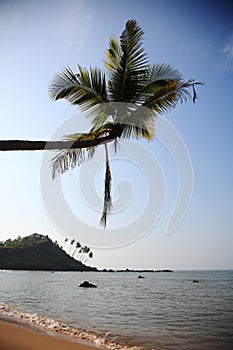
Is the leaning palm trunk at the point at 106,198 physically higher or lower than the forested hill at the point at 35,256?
higher

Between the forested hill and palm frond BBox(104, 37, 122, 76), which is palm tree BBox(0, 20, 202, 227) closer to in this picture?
palm frond BBox(104, 37, 122, 76)

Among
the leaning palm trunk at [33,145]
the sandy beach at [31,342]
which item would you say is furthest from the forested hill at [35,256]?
the leaning palm trunk at [33,145]

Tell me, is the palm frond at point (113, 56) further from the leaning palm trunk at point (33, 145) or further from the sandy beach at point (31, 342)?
the sandy beach at point (31, 342)

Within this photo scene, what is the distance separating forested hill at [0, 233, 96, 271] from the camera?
462ft

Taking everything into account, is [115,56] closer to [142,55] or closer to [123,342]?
[142,55]

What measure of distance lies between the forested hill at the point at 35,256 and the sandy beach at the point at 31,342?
142336 millimetres

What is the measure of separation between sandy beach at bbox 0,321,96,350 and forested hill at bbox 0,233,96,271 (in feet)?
467

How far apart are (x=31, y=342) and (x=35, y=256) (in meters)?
152

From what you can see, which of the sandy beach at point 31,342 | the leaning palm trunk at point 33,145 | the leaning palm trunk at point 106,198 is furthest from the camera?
the leaning palm trunk at point 106,198

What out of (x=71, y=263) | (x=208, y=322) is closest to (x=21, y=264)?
(x=71, y=263)

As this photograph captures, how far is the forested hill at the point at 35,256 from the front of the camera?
141m

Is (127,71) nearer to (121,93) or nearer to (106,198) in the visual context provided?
(121,93)

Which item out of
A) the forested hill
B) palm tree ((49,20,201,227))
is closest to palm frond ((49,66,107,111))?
palm tree ((49,20,201,227))

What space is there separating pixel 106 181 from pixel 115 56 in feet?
11.6
